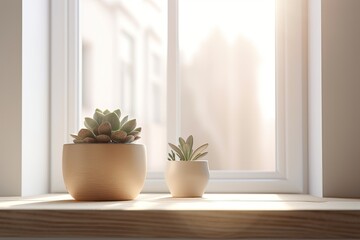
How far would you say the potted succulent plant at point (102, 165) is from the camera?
143 cm

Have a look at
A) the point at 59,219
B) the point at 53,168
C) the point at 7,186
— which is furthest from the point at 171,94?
the point at 59,219

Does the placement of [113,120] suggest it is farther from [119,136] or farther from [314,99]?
[314,99]

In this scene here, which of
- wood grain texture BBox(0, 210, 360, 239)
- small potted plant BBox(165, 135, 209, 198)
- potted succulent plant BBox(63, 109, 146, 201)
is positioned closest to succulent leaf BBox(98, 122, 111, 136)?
potted succulent plant BBox(63, 109, 146, 201)

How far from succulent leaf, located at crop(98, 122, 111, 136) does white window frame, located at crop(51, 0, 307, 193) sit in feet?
1.03

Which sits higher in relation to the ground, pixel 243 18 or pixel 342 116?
pixel 243 18

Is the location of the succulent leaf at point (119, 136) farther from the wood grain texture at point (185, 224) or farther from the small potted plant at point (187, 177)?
the wood grain texture at point (185, 224)

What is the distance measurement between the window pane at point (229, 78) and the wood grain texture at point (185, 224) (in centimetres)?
62

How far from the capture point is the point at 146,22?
1.83m

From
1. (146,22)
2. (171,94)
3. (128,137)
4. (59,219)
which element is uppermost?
(146,22)

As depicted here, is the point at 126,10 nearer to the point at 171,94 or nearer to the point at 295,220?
the point at 171,94

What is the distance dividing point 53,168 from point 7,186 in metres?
0.19

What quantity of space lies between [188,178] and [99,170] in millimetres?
220

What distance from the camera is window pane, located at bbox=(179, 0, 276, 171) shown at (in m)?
1.79

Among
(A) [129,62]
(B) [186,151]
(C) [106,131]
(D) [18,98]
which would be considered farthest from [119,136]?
(A) [129,62]
